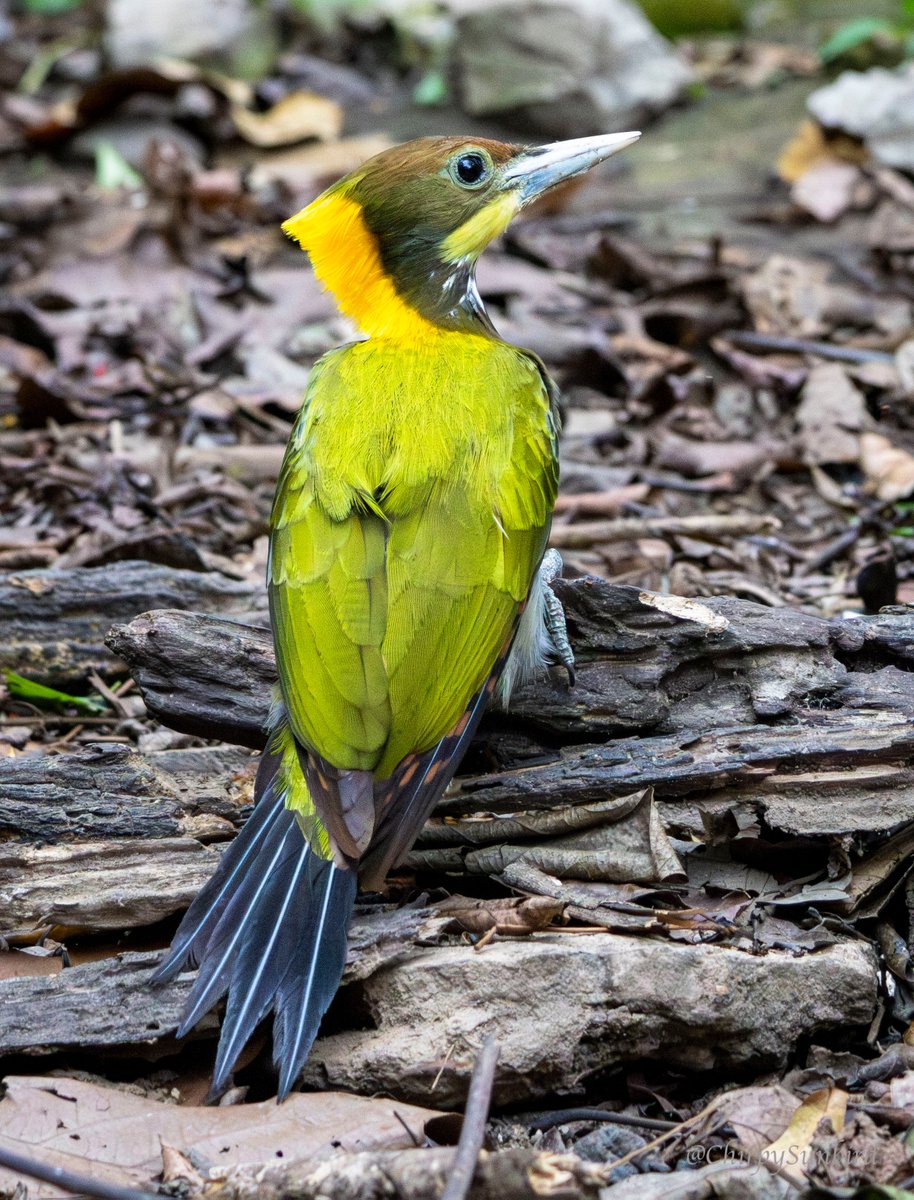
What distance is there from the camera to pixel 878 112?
31.2 ft

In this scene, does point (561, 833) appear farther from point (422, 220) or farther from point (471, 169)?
point (471, 169)

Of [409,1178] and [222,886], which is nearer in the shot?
[409,1178]

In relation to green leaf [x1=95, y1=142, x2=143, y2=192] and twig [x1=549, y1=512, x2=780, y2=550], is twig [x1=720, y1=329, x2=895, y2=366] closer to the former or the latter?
twig [x1=549, y1=512, x2=780, y2=550]

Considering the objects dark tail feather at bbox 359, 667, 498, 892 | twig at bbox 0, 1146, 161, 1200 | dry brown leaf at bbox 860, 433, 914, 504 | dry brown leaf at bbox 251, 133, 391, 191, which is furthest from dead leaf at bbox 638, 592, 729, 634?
dry brown leaf at bbox 251, 133, 391, 191

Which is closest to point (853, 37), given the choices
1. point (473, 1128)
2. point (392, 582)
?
point (392, 582)

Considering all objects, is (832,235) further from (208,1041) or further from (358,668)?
(208,1041)

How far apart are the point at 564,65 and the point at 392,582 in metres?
8.20

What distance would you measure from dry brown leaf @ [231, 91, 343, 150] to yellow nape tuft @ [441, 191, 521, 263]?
6.38m

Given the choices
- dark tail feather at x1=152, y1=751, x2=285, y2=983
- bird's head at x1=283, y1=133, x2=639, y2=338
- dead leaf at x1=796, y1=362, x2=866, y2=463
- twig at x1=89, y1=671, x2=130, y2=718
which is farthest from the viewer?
dead leaf at x1=796, y1=362, x2=866, y2=463

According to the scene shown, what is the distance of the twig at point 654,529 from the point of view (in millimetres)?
5941

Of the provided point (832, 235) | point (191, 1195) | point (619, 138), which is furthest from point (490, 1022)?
point (832, 235)

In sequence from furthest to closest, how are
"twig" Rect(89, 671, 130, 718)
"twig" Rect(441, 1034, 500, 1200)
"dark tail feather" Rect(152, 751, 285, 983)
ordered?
"twig" Rect(89, 671, 130, 718) → "dark tail feather" Rect(152, 751, 285, 983) → "twig" Rect(441, 1034, 500, 1200)

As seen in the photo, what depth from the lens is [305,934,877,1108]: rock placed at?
326 cm

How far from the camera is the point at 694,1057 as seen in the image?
133 inches
